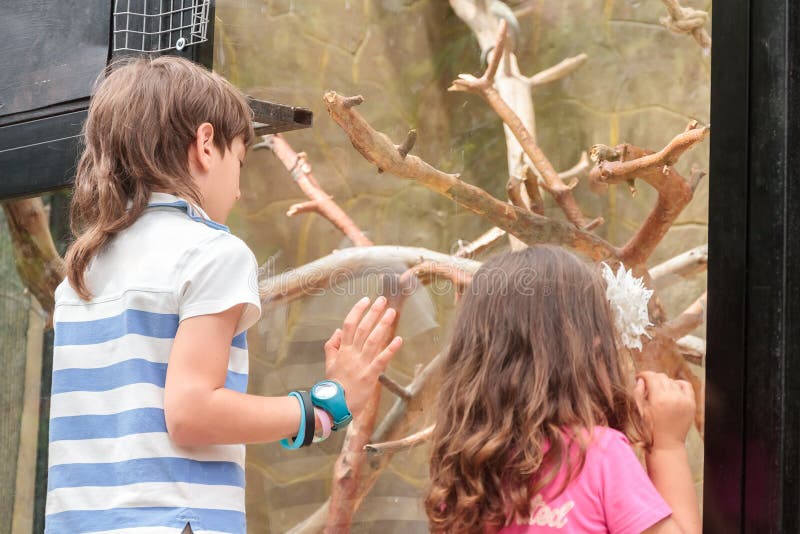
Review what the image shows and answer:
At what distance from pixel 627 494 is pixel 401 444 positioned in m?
0.51

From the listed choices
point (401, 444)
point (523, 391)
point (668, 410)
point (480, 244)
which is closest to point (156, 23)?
point (480, 244)

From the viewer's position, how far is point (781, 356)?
3.33ft

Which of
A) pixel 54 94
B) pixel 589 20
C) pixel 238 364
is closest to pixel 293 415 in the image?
pixel 238 364

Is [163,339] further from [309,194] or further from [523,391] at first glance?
[309,194]

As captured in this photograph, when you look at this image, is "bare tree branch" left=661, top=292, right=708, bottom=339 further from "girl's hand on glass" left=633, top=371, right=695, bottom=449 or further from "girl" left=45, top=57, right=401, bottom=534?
"girl" left=45, top=57, right=401, bottom=534

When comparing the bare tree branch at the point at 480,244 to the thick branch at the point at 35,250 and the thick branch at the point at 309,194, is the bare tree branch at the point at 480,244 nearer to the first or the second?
the thick branch at the point at 309,194

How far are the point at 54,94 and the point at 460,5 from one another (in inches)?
26.9

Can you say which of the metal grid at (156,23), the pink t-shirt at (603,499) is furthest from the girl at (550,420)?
the metal grid at (156,23)

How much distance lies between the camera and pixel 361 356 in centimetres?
117

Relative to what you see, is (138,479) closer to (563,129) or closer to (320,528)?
(320,528)

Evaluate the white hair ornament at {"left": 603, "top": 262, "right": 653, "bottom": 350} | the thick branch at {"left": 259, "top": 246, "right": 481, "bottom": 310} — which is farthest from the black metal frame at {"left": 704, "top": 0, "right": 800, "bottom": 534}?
the thick branch at {"left": 259, "top": 246, "right": 481, "bottom": 310}

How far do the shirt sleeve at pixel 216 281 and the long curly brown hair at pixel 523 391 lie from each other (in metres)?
0.26

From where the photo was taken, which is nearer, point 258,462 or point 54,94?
point 258,462

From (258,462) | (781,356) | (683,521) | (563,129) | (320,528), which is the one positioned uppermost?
(563,129)
